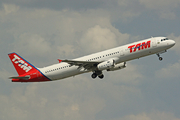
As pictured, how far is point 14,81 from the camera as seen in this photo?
66.1 m

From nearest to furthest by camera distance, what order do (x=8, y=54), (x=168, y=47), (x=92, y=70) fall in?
(x=168, y=47) < (x=92, y=70) < (x=8, y=54)

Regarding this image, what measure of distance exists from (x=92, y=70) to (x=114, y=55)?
21.8 feet

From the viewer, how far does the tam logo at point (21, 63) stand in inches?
2653

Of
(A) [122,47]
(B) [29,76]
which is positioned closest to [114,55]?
(A) [122,47]

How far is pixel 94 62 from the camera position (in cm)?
5962

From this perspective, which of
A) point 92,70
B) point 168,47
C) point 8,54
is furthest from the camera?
point 8,54

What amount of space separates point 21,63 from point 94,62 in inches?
758

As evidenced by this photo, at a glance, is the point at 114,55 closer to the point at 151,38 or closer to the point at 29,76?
the point at 151,38

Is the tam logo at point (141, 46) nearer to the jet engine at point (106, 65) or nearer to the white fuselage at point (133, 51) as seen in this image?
the white fuselage at point (133, 51)

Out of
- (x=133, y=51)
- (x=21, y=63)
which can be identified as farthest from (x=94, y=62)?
(x=21, y=63)

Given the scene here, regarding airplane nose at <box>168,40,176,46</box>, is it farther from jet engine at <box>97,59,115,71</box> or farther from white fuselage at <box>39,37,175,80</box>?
jet engine at <box>97,59,115,71</box>

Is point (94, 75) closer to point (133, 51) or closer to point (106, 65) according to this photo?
point (106, 65)

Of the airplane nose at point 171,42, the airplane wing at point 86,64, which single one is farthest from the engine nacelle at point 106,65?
the airplane nose at point 171,42

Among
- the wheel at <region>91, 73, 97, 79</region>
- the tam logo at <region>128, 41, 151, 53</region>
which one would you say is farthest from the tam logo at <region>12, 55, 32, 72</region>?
the tam logo at <region>128, 41, 151, 53</region>
